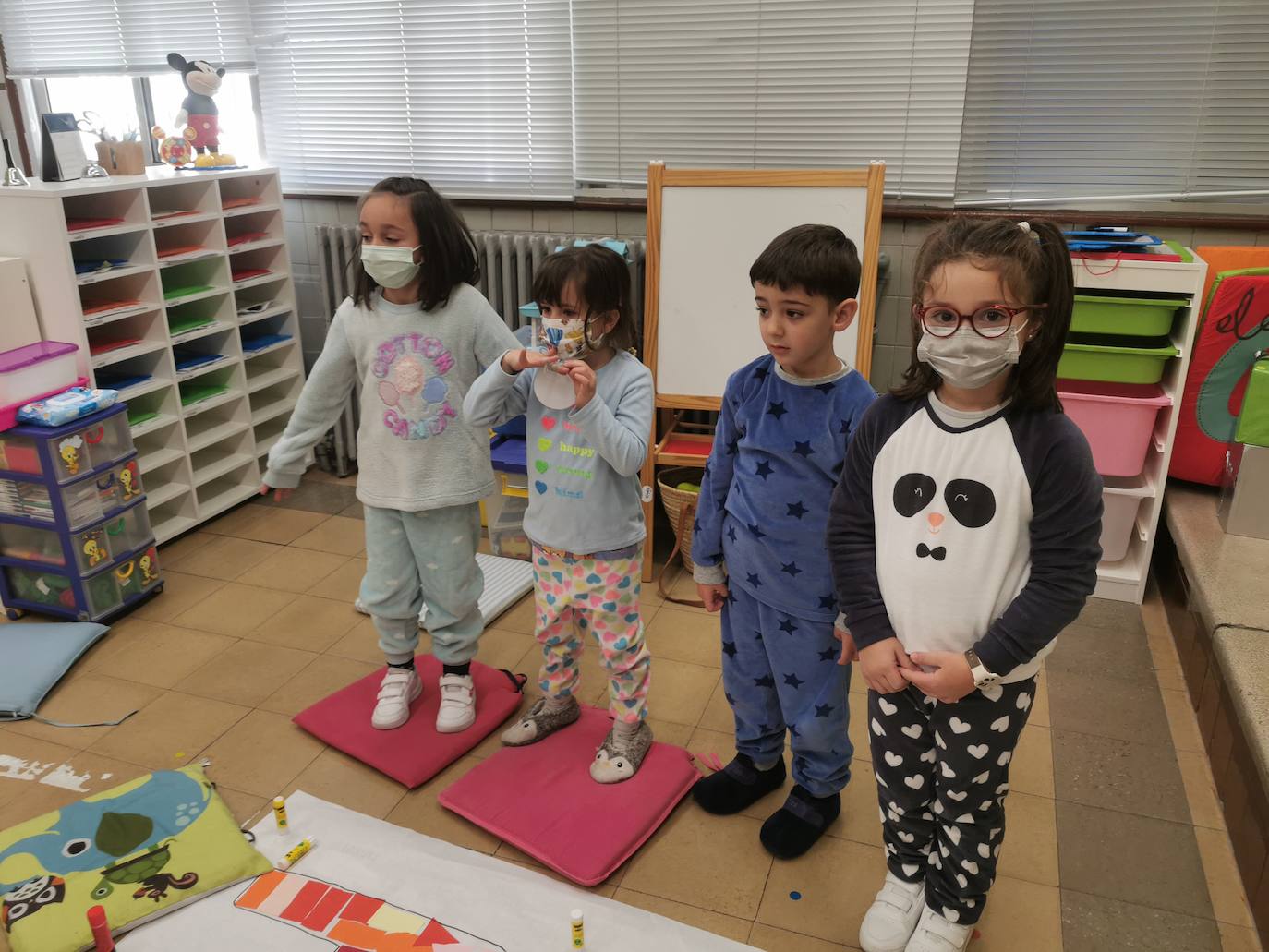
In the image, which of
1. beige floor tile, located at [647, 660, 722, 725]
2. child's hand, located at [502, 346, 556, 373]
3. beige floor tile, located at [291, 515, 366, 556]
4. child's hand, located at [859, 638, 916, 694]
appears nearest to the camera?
child's hand, located at [859, 638, 916, 694]

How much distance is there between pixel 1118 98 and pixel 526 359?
2.18m

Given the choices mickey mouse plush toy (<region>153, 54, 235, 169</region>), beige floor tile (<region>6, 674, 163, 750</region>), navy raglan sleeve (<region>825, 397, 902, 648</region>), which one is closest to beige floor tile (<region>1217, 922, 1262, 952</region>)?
navy raglan sleeve (<region>825, 397, 902, 648</region>)

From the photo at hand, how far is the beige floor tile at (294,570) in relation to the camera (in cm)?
303

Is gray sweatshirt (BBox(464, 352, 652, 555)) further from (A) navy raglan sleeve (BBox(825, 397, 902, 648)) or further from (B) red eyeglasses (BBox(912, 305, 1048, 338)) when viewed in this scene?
(B) red eyeglasses (BBox(912, 305, 1048, 338))

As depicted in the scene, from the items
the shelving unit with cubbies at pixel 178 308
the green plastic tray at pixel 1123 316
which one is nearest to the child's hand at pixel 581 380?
the green plastic tray at pixel 1123 316

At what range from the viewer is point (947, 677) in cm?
135

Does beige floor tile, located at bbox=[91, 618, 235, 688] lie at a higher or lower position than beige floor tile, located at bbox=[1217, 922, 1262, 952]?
higher

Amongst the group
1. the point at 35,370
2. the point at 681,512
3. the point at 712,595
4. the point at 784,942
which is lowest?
the point at 784,942

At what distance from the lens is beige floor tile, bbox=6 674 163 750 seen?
229 centimetres

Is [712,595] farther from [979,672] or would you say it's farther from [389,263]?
[389,263]

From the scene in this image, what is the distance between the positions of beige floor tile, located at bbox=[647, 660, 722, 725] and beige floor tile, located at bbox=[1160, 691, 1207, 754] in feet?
3.62

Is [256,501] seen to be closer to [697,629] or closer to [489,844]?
[697,629]

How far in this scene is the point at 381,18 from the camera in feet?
11.5

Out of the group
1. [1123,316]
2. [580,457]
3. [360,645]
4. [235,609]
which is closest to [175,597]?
[235,609]
